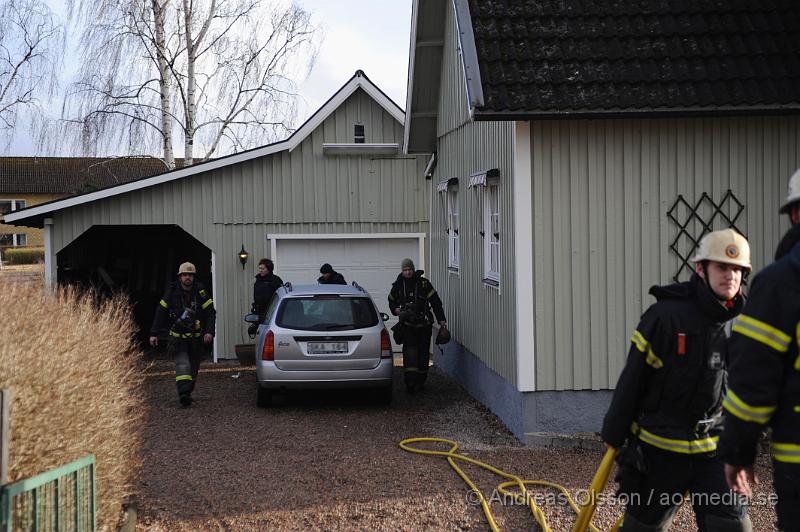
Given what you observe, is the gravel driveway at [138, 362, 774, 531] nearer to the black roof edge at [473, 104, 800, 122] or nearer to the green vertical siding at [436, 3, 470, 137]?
the black roof edge at [473, 104, 800, 122]

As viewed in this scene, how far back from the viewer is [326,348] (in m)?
11.8

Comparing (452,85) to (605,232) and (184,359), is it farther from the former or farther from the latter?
(184,359)

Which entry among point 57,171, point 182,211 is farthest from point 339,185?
point 57,171

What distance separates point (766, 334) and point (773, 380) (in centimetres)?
19

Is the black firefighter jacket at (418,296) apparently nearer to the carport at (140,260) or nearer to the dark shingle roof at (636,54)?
the dark shingle roof at (636,54)

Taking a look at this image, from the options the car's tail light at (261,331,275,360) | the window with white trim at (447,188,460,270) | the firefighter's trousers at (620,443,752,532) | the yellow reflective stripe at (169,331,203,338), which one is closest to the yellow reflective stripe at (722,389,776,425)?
the firefighter's trousers at (620,443,752,532)

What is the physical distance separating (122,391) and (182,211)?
11173 millimetres

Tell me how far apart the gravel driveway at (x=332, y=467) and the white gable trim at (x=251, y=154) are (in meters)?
5.28

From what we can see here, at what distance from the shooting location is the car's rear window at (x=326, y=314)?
1193cm

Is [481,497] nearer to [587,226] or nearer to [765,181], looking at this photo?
[587,226]

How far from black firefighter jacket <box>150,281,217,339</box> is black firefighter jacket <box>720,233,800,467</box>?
30.1ft

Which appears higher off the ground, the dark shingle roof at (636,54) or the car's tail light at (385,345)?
the dark shingle roof at (636,54)

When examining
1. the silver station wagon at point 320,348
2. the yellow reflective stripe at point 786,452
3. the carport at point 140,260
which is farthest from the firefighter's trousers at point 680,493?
the carport at point 140,260

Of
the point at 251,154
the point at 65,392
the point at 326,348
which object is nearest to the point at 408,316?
the point at 326,348
